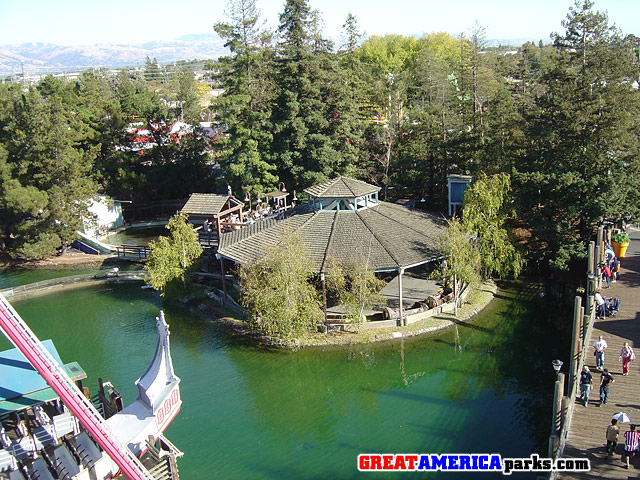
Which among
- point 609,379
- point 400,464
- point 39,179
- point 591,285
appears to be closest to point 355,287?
point 400,464

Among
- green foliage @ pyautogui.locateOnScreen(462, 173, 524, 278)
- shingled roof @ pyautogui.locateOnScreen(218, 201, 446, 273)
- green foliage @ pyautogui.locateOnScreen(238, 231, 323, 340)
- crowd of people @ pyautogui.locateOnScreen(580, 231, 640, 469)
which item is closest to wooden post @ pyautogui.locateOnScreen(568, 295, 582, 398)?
crowd of people @ pyautogui.locateOnScreen(580, 231, 640, 469)

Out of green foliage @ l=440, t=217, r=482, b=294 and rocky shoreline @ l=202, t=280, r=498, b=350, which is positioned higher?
green foliage @ l=440, t=217, r=482, b=294

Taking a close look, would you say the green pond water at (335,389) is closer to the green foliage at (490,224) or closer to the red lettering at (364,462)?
the red lettering at (364,462)

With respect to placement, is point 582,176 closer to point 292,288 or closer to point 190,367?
point 292,288

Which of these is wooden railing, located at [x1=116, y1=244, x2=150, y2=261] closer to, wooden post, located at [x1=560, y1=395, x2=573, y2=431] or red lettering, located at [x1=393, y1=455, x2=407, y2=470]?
red lettering, located at [x1=393, y1=455, x2=407, y2=470]

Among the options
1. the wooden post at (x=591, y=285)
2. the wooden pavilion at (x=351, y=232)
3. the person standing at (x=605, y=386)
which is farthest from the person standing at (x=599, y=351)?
the wooden pavilion at (x=351, y=232)
